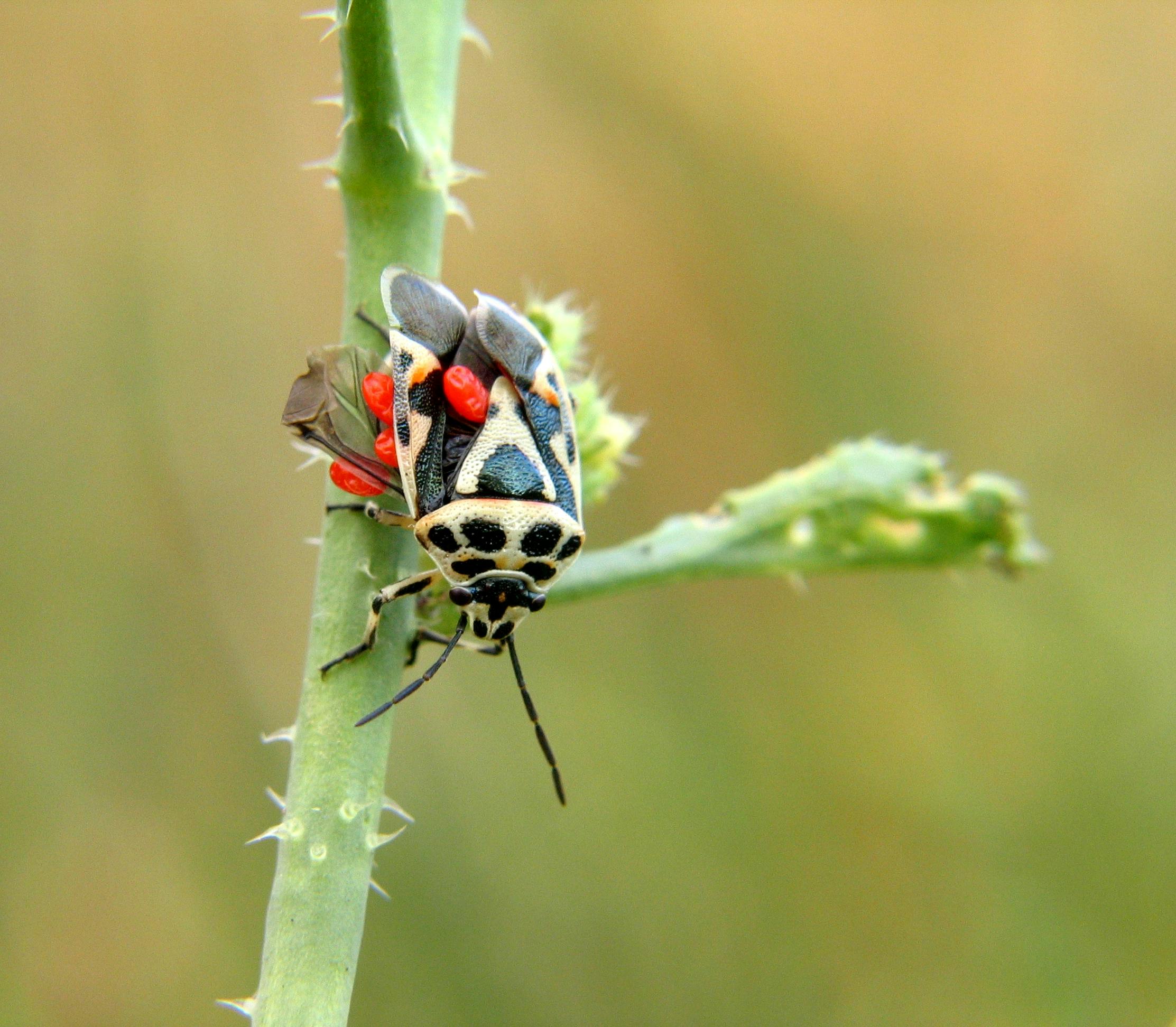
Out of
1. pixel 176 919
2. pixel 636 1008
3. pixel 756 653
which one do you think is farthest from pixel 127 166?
pixel 636 1008

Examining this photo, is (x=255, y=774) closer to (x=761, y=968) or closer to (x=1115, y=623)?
(x=761, y=968)

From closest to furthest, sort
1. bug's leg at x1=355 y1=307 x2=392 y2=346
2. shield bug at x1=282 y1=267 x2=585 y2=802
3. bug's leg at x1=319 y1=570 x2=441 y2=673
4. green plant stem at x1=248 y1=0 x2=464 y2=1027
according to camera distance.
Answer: green plant stem at x1=248 y1=0 x2=464 y2=1027 < bug's leg at x1=319 y1=570 x2=441 y2=673 < bug's leg at x1=355 y1=307 x2=392 y2=346 < shield bug at x1=282 y1=267 x2=585 y2=802

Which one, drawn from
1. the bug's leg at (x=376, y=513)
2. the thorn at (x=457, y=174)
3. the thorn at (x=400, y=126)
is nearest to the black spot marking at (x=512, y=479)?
the bug's leg at (x=376, y=513)

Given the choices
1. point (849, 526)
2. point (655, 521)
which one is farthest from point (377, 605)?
point (655, 521)

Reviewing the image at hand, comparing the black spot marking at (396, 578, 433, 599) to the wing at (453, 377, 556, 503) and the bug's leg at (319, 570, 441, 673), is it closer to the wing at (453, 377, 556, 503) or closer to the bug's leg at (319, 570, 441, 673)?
the bug's leg at (319, 570, 441, 673)

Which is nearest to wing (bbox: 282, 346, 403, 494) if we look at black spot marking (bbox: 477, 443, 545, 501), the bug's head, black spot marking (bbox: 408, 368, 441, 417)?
black spot marking (bbox: 408, 368, 441, 417)
